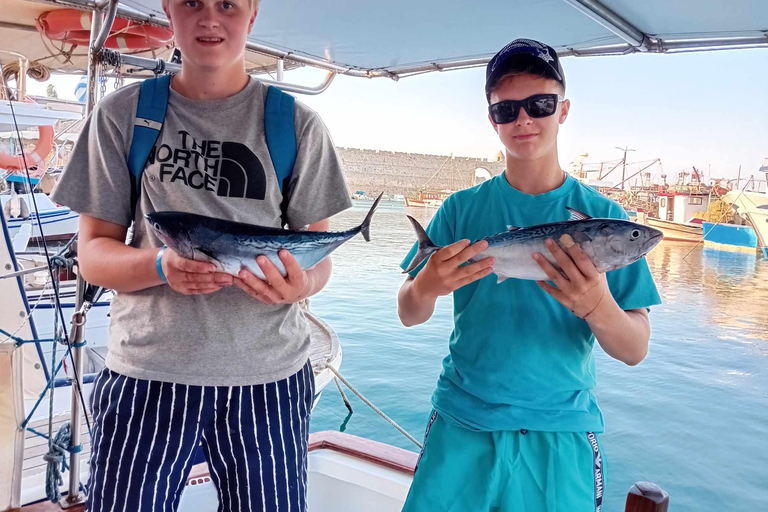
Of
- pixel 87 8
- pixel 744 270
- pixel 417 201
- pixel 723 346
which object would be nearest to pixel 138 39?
pixel 87 8

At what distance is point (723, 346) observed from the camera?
11062mm

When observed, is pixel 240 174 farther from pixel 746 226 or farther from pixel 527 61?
pixel 746 226

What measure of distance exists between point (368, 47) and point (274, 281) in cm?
218

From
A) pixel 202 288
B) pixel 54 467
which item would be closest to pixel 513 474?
pixel 202 288

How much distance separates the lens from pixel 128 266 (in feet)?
4.44

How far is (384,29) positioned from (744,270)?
74.9ft

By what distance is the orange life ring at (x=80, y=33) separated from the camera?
10.9 feet

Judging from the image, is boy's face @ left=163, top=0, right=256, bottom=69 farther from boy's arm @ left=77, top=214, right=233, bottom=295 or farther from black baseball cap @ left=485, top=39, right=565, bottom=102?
black baseball cap @ left=485, top=39, right=565, bottom=102

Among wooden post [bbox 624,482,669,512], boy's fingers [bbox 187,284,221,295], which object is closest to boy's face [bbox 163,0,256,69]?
boy's fingers [bbox 187,284,221,295]

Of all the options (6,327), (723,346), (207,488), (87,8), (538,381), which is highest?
(87,8)

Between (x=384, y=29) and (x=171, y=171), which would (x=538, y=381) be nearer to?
(x=171, y=171)

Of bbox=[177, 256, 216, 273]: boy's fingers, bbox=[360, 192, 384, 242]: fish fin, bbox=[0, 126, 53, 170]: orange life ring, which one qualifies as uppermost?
bbox=[0, 126, 53, 170]: orange life ring

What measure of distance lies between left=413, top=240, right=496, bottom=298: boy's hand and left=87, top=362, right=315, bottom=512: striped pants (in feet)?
1.66

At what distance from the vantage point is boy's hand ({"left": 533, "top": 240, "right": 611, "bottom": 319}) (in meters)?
1.34
